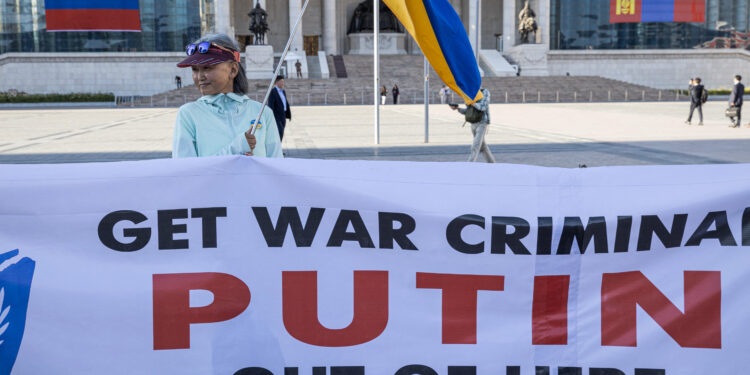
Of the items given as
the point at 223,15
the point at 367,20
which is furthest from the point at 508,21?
the point at 223,15

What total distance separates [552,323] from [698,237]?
770mm

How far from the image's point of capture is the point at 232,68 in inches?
147

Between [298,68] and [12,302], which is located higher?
[298,68]

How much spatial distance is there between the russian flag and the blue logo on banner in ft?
193

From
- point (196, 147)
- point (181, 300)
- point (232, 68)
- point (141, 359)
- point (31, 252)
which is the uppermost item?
point (232, 68)

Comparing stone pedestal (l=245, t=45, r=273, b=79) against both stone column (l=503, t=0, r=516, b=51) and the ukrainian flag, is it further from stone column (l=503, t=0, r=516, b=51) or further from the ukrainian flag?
the ukrainian flag

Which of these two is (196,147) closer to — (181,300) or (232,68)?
(232,68)

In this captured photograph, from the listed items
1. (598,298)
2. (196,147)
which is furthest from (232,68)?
(598,298)

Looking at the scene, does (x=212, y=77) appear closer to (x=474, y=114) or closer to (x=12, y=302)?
(x=12, y=302)

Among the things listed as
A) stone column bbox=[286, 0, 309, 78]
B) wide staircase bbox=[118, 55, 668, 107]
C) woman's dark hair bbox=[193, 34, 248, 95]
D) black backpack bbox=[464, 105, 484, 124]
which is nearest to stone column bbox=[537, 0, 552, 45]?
wide staircase bbox=[118, 55, 668, 107]

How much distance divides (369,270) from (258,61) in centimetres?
5383

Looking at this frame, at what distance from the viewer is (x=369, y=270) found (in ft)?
10.8

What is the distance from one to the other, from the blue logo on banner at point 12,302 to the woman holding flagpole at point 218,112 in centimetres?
85

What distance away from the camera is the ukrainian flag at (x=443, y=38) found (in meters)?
4.22
